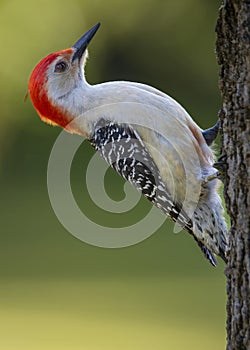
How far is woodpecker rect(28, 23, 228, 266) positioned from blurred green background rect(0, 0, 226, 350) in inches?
125

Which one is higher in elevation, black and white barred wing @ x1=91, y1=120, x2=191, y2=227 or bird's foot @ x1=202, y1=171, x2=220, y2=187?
black and white barred wing @ x1=91, y1=120, x2=191, y2=227

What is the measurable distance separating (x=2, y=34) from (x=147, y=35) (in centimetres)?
236

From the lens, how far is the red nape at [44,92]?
4836 millimetres

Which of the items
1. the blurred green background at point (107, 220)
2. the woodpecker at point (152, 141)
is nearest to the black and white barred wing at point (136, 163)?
the woodpecker at point (152, 141)

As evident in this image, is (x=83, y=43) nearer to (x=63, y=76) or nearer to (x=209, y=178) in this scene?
(x=63, y=76)

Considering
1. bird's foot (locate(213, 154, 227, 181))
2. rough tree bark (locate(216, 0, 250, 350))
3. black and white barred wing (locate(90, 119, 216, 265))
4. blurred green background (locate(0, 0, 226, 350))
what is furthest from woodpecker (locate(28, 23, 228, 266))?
blurred green background (locate(0, 0, 226, 350))

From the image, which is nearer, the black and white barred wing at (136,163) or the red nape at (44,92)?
the black and white barred wing at (136,163)

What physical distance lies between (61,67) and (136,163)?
68 centimetres

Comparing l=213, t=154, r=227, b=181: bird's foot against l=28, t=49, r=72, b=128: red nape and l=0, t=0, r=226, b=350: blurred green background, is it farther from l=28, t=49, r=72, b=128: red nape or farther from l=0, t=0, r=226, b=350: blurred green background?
l=0, t=0, r=226, b=350: blurred green background

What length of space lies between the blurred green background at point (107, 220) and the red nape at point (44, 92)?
10.3 feet

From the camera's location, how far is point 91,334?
8055 mm

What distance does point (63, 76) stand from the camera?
4.83m

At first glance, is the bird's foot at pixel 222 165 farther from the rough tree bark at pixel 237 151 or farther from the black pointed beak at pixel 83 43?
the black pointed beak at pixel 83 43

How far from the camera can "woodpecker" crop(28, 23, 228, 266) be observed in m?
4.36
